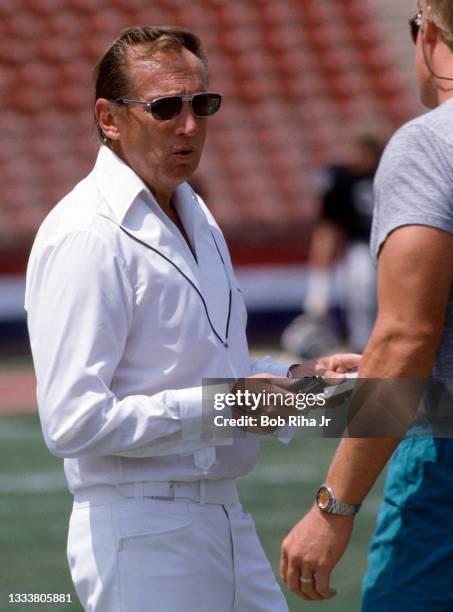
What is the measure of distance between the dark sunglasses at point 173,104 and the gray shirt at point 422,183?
1.72ft

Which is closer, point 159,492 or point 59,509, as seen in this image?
point 159,492

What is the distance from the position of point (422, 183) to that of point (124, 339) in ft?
2.25

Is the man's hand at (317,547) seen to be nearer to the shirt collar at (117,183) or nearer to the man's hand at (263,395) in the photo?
the man's hand at (263,395)

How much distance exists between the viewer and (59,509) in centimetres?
674

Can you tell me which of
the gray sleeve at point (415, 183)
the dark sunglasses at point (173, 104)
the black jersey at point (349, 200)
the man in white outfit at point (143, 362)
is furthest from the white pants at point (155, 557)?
the black jersey at point (349, 200)

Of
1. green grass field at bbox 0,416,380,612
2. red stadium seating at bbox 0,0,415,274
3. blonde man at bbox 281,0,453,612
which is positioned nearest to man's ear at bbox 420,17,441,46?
blonde man at bbox 281,0,453,612

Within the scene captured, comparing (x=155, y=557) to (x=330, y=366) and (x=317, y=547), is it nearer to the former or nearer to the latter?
(x=317, y=547)

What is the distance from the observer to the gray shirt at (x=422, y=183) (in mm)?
2346

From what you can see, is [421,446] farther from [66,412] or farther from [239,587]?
[66,412]

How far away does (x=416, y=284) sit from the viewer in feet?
7.67

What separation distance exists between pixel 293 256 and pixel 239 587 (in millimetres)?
11586

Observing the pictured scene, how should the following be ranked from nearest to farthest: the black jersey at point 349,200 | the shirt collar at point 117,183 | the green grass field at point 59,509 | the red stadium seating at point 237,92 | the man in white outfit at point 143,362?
the man in white outfit at point 143,362 < the shirt collar at point 117,183 < the green grass field at point 59,509 < the black jersey at point 349,200 < the red stadium seating at point 237,92

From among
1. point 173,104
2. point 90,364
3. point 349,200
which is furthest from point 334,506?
point 349,200

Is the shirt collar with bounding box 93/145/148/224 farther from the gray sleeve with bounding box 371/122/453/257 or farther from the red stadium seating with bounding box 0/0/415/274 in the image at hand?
the red stadium seating with bounding box 0/0/415/274
